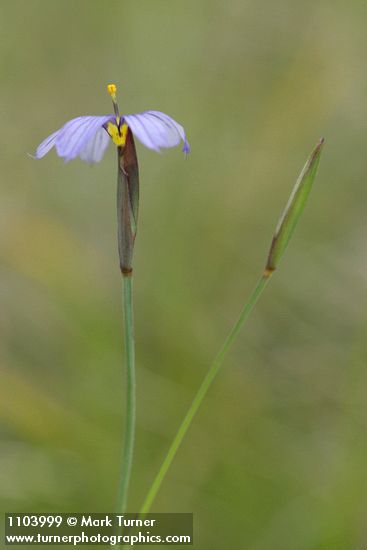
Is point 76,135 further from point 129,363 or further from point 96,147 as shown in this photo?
point 129,363

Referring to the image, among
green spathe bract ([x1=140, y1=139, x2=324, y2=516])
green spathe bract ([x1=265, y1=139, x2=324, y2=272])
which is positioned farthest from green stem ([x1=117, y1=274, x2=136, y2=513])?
green spathe bract ([x1=265, y1=139, x2=324, y2=272])

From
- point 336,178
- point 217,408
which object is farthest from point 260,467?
point 336,178

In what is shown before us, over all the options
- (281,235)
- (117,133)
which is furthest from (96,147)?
(281,235)

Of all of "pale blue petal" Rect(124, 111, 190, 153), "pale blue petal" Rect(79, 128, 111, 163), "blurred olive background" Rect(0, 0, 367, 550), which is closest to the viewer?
"pale blue petal" Rect(124, 111, 190, 153)

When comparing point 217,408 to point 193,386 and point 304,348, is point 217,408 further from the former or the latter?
point 304,348

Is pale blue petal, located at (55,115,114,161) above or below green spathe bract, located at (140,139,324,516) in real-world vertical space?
above

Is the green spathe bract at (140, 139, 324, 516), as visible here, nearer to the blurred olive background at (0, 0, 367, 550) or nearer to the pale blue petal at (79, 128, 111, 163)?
the pale blue petal at (79, 128, 111, 163)

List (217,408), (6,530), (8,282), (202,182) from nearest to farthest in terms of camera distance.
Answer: (6,530)
(217,408)
(8,282)
(202,182)
